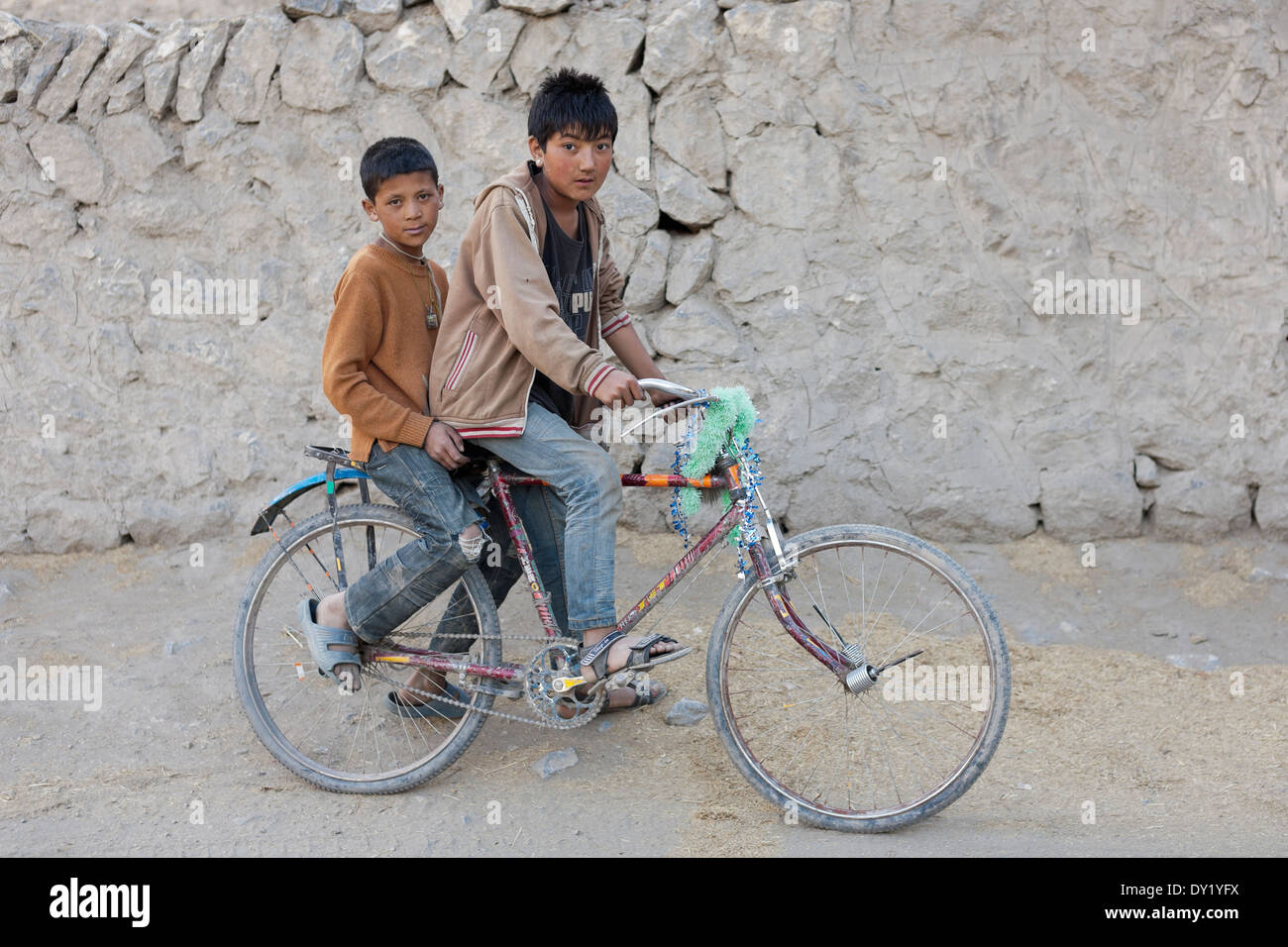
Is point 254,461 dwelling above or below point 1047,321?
below

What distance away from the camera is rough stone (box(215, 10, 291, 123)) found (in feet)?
A: 16.3

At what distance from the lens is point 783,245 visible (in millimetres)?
4832

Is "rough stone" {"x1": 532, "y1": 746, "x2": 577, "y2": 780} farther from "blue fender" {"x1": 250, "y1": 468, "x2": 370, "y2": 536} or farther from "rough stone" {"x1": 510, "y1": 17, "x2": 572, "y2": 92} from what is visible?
"rough stone" {"x1": 510, "y1": 17, "x2": 572, "y2": 92}

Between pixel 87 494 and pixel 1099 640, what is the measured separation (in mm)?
4493

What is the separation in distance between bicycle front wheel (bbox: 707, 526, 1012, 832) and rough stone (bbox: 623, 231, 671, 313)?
4.61 ft

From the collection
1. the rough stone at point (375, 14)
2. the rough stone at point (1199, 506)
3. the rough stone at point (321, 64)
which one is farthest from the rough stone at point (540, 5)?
the rough stone at point (1199, 506)

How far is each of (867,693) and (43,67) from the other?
4.60 metres

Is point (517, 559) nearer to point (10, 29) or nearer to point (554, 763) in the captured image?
point (554, 763)

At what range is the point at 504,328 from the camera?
10.2ft

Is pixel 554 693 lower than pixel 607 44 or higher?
lower

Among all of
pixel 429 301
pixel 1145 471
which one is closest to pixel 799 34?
pixel 429 301

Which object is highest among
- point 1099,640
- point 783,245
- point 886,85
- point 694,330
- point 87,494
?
point 886,85
